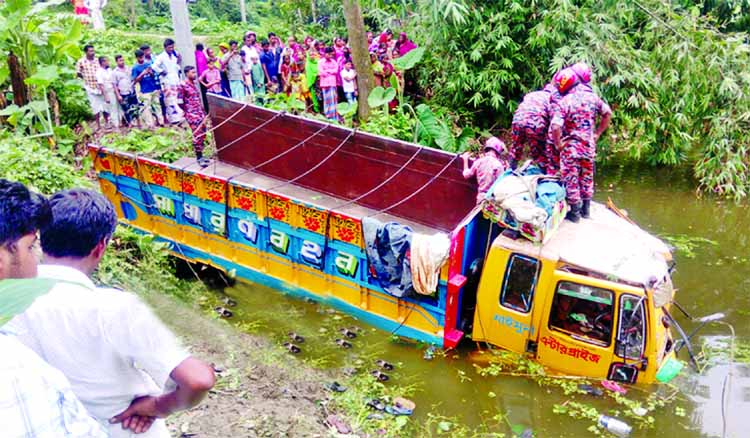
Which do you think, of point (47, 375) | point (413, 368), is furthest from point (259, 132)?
point (47, 375)

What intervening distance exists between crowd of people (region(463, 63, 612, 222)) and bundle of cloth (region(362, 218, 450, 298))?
3.95 feet


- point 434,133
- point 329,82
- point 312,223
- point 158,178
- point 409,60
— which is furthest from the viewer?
point 329,82

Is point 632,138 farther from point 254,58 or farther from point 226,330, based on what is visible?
point 226,330

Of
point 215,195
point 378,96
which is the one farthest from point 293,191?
point 378,96

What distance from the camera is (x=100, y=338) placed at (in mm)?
1915

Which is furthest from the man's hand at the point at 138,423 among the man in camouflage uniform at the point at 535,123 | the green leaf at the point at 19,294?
the man in camouflage uniform at the point at 535,123

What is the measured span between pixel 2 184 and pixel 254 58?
1124cm

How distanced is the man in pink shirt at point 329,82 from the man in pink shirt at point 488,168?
5554 mm

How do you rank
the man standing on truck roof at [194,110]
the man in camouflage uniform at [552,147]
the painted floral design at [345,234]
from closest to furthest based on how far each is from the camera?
the painted floral design at [345,234] → the man in camouflage uniform at [552,147] → the man standing on truck roof at [194,110]

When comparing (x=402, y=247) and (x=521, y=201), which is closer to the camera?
(x=521, y=201)

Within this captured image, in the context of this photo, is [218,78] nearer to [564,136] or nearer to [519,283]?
[564,136]

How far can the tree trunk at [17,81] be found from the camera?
9.46m

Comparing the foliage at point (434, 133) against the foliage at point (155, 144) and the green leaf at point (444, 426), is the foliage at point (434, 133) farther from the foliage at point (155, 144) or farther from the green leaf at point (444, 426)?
the green leaf at point (444, 426)

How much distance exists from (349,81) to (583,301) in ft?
24.9
